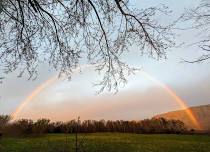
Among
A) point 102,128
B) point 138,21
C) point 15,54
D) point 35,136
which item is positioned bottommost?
point 15,54

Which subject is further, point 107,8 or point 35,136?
point 35,136

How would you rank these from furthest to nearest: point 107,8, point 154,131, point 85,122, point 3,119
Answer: point 154,131 < point 85,122 < point 3,119 < point 107,8

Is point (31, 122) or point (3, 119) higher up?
point (31, 122)

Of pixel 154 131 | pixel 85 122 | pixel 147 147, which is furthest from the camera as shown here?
pixel 154 131

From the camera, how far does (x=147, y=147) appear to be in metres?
33.1

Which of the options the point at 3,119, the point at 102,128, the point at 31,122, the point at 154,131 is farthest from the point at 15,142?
the point at 154,131

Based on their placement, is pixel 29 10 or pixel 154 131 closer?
pixel 29 10

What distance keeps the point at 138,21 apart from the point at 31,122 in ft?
84.5

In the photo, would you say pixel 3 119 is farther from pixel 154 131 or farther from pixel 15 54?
pixel 154 131

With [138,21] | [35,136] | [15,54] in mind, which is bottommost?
[15,54]

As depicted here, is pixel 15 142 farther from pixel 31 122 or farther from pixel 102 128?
pixel 102 128

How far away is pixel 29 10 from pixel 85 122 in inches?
1520

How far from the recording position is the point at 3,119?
23469 mm

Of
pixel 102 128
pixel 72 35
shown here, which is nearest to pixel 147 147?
pixel 102 128
